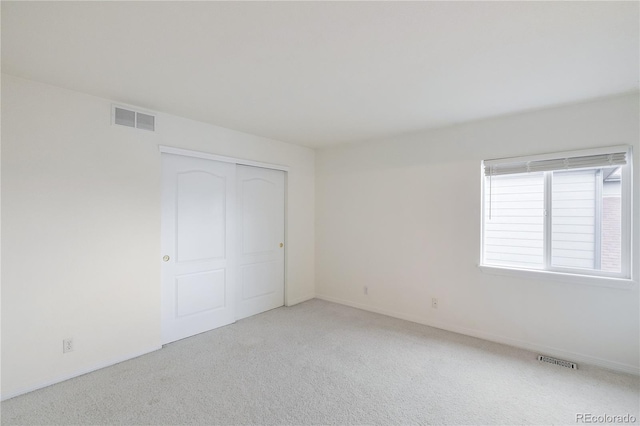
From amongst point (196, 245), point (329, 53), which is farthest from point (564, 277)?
point (196, 245)

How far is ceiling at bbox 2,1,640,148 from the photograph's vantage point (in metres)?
1.54

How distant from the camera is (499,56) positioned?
196 cm

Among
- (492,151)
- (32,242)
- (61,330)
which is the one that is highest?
(492,151)

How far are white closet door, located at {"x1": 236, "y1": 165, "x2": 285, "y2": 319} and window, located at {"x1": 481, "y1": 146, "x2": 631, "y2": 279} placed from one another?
2.71 meters

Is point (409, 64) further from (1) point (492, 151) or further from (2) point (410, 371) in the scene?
(2) point (410, 371)

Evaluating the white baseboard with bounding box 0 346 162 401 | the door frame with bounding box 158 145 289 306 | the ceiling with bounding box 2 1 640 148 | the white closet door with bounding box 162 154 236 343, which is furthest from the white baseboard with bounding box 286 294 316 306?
the ceiling with bounding box 2 1 640 148

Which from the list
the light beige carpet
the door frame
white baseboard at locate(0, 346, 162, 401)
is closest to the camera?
the light beige carpet

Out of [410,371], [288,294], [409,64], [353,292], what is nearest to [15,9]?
[409,64]

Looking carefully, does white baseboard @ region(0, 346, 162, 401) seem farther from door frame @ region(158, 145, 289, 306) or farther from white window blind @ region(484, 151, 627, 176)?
white window blind @ region(484, 151, 627, 176)

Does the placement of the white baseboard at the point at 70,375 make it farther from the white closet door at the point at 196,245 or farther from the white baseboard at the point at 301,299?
the white baseboard at the point at 301,299

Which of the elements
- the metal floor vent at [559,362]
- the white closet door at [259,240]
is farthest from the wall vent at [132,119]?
the metal floor vent at [559,362]

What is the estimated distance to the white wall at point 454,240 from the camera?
268 cm

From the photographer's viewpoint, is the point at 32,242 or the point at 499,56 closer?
the point at 499,56

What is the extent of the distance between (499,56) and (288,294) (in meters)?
3.77
